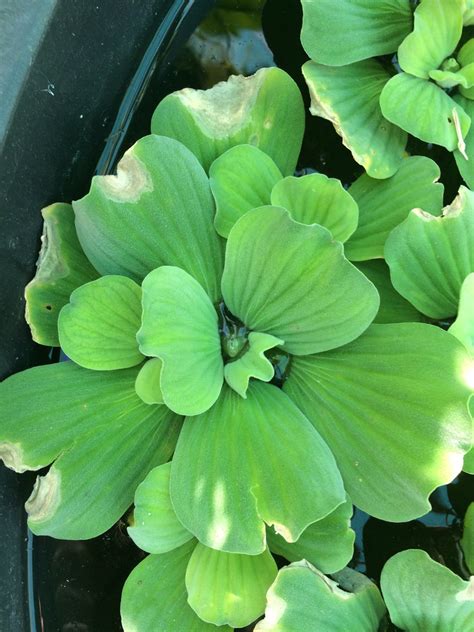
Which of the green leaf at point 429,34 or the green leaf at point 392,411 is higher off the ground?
the green leaf at point 429,34

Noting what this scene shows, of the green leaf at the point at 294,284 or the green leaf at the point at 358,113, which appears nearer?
the green leaf at the point at 294,284

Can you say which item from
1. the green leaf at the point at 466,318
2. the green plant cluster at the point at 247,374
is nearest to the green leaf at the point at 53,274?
the green plant cluster at the point at 247,374

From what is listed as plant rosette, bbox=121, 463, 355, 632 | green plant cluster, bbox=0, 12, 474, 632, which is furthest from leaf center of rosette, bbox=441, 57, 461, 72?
plant rosette, bbox=121, 463, 355, 632

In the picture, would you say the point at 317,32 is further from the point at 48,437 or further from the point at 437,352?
the point at 48,437

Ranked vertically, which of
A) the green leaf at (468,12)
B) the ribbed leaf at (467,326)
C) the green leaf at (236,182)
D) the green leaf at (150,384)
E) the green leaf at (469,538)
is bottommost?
the green leaf at (469,538)

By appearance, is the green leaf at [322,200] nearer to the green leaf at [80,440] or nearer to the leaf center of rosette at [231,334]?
the leaf center of rosette at [231,334]

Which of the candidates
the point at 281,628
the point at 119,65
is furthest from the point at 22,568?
the point at 119,65

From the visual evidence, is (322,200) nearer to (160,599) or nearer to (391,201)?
(391,201)

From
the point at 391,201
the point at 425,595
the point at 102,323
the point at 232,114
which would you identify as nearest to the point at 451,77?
the point at 391,201
